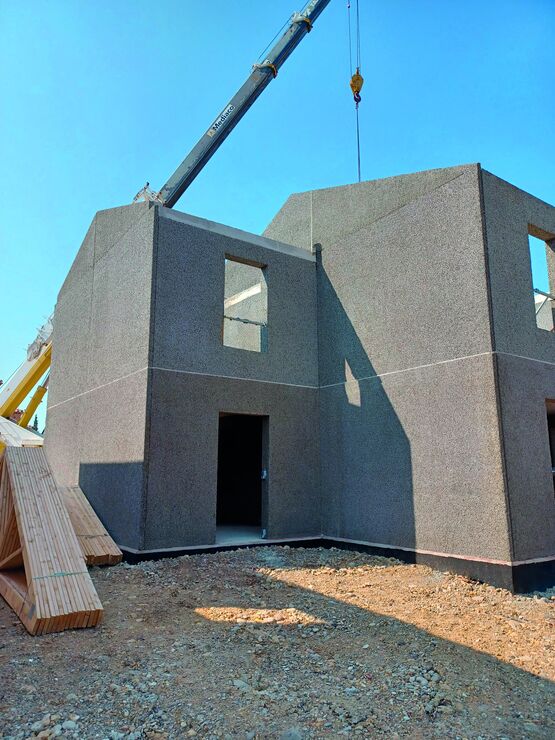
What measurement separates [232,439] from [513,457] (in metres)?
6.30

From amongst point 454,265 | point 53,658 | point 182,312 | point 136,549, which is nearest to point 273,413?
point 182,312

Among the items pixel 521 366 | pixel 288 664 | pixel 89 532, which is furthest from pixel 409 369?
pixel 89 532

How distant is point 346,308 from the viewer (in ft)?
26.3

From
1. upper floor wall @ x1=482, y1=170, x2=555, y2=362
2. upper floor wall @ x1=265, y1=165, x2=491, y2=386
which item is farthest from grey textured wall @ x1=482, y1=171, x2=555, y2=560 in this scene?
upper floor wall @ x1=265, y1=165, x2=491, y2=386

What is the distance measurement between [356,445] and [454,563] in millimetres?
2205

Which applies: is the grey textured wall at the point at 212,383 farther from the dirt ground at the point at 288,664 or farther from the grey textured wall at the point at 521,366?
the grey textured wall at the point at 521,366

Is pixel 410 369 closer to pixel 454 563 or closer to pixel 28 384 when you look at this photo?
pixel 454 563

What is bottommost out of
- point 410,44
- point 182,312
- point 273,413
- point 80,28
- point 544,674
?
point 544,674

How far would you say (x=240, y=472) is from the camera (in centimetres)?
1054

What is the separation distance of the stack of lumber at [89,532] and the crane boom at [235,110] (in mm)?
6283

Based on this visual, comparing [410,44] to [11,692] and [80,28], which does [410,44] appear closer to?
[80,28]

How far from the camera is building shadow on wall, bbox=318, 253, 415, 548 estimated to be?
6.72 metres

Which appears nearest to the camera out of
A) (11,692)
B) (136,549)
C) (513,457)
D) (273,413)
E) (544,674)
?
(11,692)

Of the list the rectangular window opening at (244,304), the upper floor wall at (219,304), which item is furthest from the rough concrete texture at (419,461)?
the rectangular window opening at (244,304)
